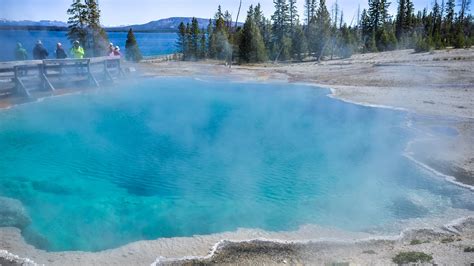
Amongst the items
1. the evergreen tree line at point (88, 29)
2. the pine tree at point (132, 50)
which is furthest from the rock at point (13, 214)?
the pine tree at point (132, 50)

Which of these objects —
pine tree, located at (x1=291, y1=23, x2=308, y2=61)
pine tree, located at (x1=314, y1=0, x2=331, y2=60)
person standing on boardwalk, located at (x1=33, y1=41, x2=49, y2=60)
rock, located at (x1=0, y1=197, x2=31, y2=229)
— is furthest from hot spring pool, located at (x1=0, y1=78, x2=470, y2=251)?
pine tree, located at (x1=291, y1=23, x2=308, y2=61)

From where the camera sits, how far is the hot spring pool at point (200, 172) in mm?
6828

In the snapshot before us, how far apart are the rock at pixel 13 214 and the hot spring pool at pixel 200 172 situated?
0.50ft

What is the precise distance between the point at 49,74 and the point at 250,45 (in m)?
24.3

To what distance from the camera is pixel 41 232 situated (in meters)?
6.33

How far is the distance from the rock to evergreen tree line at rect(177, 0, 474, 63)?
3308cm

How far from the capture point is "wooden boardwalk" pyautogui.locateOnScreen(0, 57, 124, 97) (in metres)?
14.8

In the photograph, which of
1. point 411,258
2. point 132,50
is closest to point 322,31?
point 132,50

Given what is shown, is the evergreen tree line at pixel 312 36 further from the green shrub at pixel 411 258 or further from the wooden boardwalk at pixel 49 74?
the green shrub at pixel 411 258

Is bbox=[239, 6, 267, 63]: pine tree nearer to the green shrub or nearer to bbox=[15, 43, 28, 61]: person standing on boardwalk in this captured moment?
bbox=[15, 43, 28, 61]: person standing on boardwalk

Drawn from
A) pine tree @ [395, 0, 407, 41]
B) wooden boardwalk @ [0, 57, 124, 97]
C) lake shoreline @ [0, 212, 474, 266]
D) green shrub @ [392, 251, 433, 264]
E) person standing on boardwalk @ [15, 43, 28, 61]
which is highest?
pine tree @ [395, 0, 407, 41]

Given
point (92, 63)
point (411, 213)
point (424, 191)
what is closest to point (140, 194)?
point (411, 213)

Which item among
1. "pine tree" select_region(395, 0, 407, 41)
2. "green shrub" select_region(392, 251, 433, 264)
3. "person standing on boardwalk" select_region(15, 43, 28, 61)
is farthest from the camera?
"pine tree" select_region(395, 0, 407, 41)

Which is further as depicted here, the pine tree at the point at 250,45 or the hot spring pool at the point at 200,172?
the pine tree at the point at 250,45
